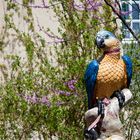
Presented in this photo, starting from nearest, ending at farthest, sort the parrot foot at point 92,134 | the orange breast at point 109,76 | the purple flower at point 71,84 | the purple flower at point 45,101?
1. the parrot foot at point 92,134
2. the orange breast at point 109,76
3. the purple flower at point 71,84
4. the purple flower at point 45,101

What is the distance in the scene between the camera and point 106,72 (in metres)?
4.54

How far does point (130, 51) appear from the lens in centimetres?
846

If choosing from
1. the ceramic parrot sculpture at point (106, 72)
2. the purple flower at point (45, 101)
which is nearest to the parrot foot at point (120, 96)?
the ceramic parrot sculpture at point (106, 72)

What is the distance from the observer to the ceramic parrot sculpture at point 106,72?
4535 millimetres

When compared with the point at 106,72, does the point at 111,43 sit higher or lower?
higher

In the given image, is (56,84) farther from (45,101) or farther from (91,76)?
(91,76)

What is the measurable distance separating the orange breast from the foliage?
141 inches

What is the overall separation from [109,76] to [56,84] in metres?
4.14

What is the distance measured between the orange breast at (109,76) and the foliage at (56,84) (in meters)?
3.58

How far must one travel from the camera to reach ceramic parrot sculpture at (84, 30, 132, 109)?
454cm

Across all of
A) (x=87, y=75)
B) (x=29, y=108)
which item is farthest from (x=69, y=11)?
(x=87, y=75)

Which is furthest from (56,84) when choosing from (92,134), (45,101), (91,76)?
(92,134)

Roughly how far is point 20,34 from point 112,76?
6.04m

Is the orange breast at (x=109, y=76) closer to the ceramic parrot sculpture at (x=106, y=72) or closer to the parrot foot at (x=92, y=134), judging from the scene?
the ceramic parrot sculpture at (x=106, y=72)
